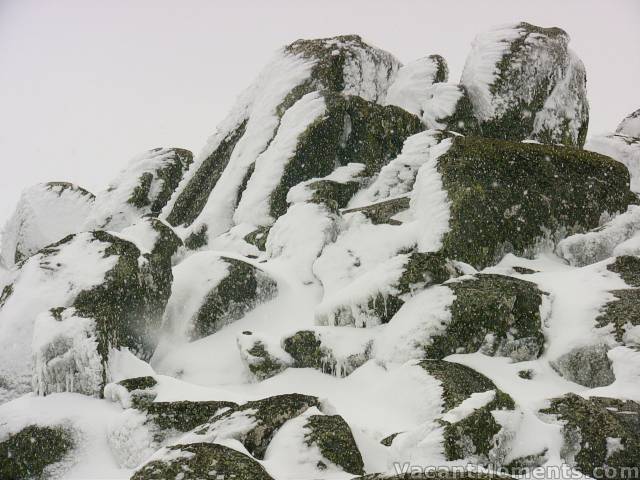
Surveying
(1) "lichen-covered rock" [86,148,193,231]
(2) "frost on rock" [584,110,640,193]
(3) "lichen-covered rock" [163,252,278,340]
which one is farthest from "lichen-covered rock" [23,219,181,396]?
(2) "frost on rock" [584,110,640,193]

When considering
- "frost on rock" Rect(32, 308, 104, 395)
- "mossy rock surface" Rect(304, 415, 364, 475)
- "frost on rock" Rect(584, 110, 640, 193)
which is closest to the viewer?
"mossy rock surface" Rect(304, 415, 364, 475)

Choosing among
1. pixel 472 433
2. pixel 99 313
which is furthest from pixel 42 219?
pixel 472 433

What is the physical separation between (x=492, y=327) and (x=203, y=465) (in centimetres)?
736

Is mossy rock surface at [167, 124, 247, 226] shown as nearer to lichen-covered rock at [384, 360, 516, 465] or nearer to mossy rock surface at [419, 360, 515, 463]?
mossy rock surface at [419, 360, 515, 463]

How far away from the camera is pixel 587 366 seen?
12688 mm

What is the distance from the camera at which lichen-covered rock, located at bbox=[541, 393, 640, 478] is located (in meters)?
9.70

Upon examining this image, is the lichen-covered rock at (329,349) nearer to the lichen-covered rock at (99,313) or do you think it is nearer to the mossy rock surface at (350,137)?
the lichen-covered rock at (99,313)

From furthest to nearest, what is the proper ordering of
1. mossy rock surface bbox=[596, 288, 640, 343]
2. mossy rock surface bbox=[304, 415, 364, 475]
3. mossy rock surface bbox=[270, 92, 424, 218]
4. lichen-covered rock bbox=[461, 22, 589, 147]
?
lichen-covered rock bbox=[461, 22, 589, 147]
mossy rock surface bbox=[270, 92, 424, 218]
mossy rock surface bbox=[596, 288, 640, 343]
mossy rock surface bbox=[304, 415, 364, 475]

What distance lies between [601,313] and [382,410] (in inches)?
195

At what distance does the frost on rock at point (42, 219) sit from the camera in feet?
86.0

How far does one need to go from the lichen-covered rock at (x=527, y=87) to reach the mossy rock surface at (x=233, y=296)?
1078 centimetres

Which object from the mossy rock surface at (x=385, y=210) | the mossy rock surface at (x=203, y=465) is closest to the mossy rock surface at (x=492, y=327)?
the mossy rock surface at (x=385, y=210)

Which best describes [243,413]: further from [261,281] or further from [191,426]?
[261,281]

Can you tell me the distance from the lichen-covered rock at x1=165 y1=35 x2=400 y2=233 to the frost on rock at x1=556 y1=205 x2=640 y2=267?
10259 millimetres
